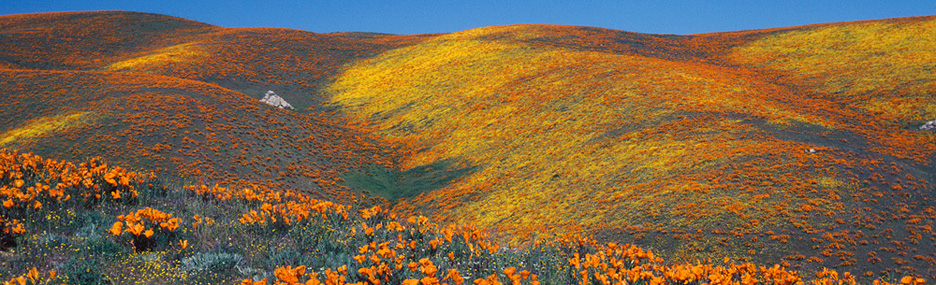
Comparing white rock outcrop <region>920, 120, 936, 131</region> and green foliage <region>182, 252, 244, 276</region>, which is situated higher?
white rock outcrop <region>920, 120, 936, 131</region>

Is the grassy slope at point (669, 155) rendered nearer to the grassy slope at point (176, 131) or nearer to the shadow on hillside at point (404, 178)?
the shadow on hillside at point (404, 178)

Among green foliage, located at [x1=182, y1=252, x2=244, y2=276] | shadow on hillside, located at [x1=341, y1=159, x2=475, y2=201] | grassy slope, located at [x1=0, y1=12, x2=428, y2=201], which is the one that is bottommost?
shadow on hillside, located at [x1=341, y1=159, x2=475, y2=201]

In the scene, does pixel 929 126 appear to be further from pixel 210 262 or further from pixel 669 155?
pixel 210 262

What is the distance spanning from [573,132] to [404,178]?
8742 mm

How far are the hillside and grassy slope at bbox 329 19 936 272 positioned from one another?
93mm

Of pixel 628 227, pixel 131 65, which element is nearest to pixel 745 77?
pixel 628 227

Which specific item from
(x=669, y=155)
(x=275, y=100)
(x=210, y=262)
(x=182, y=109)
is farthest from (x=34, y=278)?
(x=275, y=100)

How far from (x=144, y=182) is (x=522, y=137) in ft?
60.8

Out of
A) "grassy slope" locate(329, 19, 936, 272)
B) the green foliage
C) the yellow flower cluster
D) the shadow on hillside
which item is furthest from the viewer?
the shadow on hillside

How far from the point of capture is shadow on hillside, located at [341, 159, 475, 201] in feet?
73.0

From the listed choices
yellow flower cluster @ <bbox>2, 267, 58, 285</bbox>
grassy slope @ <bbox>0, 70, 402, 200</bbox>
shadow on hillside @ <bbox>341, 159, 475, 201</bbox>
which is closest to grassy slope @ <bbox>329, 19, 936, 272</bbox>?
shadow on hillside @ <bbox>341, 159, 475, 201</bbox>

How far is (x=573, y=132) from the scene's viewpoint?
950 inches

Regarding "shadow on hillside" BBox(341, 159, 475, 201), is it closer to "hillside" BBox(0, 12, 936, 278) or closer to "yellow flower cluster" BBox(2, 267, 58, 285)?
"hillside" BBox(0, 12, 936, 278)

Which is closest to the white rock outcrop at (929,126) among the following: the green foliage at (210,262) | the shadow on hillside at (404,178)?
the shadow on hillside at (404,178)
